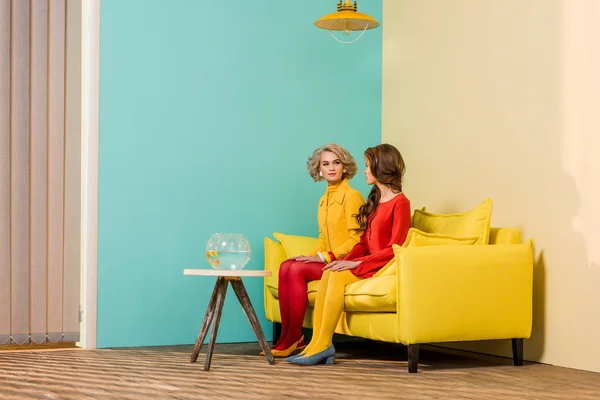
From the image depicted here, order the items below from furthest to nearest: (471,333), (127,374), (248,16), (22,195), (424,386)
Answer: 1. (248,16)
2. (22,195)
3. (471,333)
4. (127,374)
5. (424,386)

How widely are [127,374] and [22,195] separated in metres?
1.47

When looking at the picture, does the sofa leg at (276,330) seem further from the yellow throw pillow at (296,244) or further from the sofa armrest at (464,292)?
the sofa armrest at (464,292)

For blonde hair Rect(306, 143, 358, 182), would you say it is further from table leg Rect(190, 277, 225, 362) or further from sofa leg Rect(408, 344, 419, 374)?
sofa leg Rect(408, 344, 419, 374)

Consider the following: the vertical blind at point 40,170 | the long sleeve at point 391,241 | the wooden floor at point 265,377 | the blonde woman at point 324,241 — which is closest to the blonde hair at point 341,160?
the blonde woman at point 324,241

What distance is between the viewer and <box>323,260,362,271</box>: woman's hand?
3998 millimetres

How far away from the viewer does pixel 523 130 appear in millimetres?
4184

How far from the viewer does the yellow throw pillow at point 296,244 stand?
467cm

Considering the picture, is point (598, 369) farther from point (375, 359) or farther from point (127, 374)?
point (127, 374)

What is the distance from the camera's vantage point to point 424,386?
10.6ft

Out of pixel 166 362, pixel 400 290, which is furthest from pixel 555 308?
pixel 166 362

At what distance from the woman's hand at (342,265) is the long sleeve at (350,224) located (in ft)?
0.87

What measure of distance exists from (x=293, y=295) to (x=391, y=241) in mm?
582

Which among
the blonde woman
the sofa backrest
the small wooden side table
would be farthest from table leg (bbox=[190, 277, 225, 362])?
the sofa backrest

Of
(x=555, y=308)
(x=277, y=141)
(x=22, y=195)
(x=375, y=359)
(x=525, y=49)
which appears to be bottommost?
(x=375, y=359)
